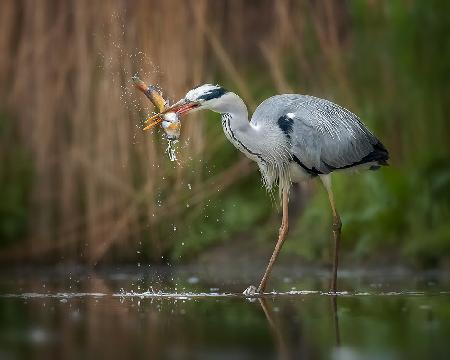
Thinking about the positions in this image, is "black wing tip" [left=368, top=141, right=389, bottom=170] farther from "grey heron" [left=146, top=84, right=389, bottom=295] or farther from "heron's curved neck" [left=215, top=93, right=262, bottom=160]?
"heron's curved neck" [left=215, top=93, right=262, bottom=160]

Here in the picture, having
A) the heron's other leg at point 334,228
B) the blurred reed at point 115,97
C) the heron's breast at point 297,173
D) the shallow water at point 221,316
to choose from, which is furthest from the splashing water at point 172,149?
the heron's other leg at point 334,228

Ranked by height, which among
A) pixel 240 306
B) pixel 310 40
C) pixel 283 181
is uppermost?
pixel 310 40

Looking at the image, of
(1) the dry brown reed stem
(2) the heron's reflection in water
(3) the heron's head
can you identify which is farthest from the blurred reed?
(2) the heron's reflection in water

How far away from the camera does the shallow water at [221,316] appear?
6590mm

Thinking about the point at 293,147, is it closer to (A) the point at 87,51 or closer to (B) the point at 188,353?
(A) the point at 87,51

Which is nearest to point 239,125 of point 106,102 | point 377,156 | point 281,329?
point 377,156

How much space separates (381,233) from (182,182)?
182cm

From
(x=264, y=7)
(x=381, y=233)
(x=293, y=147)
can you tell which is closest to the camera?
(x=293, y=147)

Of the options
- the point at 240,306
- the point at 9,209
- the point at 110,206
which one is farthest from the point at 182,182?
the point at 240,306

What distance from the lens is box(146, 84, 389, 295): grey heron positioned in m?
10.3

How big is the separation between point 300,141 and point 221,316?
2473 mm

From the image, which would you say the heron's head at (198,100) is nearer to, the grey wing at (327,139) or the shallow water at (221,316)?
the grey wing at (327,139)

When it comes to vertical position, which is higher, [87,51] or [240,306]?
[87,51]

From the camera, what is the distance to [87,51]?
12.2m
